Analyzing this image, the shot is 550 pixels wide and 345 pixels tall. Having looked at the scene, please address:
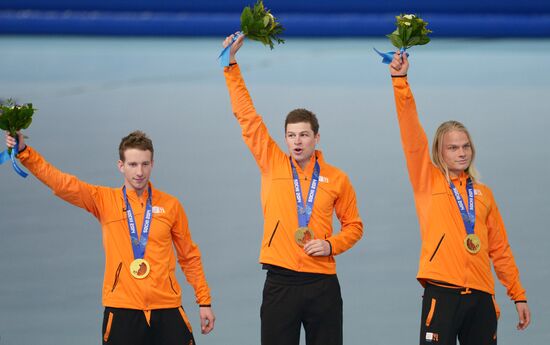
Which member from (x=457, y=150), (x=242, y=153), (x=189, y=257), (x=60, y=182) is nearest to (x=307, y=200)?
(x=189, y=257)

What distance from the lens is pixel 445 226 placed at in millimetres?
5238

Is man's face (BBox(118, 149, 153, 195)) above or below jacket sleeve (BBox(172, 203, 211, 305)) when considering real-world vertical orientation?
above

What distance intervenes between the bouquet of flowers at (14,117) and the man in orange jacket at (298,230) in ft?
3.28

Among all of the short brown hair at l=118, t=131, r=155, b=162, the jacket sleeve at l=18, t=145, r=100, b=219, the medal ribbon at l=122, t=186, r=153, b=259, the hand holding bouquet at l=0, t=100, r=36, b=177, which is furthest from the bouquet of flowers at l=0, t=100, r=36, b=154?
the medal ribbon at l=122, t=186, r=153, b=259

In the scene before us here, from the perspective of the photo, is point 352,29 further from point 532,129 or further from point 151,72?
point 532,129

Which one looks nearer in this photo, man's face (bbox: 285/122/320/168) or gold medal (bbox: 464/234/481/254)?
gold medal (bbox: 464/234/481/254)

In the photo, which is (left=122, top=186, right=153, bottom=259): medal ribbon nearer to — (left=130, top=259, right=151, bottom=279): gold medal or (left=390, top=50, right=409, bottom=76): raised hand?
(left=130, top=259, right=151, bottom=279): gold medal

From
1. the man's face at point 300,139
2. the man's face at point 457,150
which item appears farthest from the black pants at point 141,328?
the man's face at point 457,150

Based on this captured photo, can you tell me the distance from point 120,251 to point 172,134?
14.3 ft

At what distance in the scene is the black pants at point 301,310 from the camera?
17.1ft

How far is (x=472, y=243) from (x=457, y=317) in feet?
1.14

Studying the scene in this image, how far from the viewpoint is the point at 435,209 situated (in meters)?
5.29

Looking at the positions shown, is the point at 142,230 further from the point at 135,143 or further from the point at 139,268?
the point at 135,143

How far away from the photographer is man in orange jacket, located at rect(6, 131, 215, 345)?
5039mm
